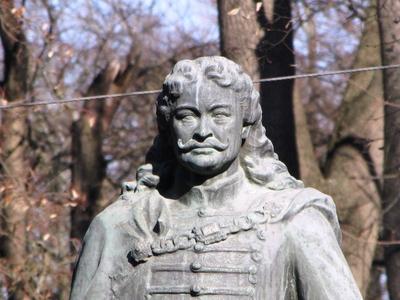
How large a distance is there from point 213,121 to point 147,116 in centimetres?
1923

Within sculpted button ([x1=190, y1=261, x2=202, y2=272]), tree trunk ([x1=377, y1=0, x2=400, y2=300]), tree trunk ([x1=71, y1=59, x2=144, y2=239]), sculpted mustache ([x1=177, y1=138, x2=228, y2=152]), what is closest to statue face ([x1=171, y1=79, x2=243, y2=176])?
sculpted mustache ([x1=177, y1=138, x2=228, y2=152])

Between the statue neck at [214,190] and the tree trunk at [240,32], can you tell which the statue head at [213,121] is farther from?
the tree trunk at [240,32]

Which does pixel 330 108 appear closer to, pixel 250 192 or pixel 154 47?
pixel 154 47

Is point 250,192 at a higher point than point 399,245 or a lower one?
higher

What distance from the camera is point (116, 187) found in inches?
1001

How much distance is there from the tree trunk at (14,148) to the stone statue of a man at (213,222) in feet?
39.1

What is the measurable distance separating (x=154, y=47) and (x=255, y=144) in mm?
20013

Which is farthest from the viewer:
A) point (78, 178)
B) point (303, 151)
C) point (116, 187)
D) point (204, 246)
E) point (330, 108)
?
point (330, 108)

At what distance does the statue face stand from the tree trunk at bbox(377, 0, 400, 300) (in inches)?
355

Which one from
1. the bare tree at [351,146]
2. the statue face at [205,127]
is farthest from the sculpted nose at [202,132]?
the bare tree at [351,146]

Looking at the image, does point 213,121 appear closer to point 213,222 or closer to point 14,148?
point 213,222

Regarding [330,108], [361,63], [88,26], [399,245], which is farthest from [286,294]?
[330,108]

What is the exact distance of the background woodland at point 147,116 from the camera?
18406mm

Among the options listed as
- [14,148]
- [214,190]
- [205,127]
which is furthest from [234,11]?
[205,127]
